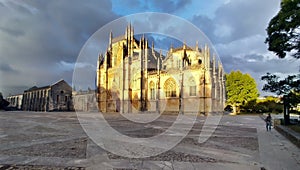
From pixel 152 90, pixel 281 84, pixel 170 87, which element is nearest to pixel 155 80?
pixel 152 90

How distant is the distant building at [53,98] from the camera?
61.6 meters

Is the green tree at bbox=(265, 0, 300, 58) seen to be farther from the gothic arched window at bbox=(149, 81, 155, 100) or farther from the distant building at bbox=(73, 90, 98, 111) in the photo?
the distant building at bbox=(73, 90, 98, 111)

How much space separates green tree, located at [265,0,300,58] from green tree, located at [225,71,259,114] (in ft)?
132

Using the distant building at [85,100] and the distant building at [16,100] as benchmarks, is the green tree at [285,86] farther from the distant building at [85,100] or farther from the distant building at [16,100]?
the distant building at [16,100]

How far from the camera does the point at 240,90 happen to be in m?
48.2

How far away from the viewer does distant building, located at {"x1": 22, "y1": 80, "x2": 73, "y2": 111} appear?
6163cm

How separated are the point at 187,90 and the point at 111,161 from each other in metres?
32.4

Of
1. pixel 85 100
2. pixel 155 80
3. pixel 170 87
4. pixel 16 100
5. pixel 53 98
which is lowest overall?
pixel 16 100

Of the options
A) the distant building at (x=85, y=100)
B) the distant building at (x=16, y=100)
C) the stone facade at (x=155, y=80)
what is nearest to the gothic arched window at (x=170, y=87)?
the stone facade at (x=155, y=80)

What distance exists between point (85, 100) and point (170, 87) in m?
33.2

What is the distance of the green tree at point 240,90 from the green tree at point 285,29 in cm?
4010

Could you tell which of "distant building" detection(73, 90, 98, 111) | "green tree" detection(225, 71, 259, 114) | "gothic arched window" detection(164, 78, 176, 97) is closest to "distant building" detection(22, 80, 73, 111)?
"distant building" detection(73, 90, 98, 111)

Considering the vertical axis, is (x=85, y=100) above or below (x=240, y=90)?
below

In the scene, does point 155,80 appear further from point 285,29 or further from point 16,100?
point 16,100
